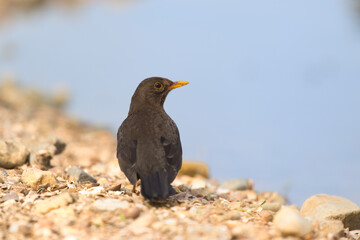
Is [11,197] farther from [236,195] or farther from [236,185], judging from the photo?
[236,185]

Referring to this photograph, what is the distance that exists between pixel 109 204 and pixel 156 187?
1.44 ft

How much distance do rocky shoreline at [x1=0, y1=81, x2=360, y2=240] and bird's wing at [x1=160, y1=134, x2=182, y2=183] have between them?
0.29 m

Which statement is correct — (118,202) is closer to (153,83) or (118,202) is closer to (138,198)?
(138,198)

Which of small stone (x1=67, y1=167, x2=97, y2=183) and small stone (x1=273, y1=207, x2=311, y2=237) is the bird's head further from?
small stone (x1=273, y1=207, x2=311, y2=237)

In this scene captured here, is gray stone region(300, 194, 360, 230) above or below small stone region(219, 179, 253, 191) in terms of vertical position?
below

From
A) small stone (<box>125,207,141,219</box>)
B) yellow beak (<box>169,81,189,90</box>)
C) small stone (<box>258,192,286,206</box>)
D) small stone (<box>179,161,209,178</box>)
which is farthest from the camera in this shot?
small stone (<box>179,161,209,178</box>)

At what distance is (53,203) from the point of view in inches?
175

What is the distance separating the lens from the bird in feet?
15.2

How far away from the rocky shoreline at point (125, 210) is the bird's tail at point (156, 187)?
0.43 feet

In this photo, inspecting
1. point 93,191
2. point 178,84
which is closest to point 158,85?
point 178,84

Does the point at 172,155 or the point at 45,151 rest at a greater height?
the point at 172,155

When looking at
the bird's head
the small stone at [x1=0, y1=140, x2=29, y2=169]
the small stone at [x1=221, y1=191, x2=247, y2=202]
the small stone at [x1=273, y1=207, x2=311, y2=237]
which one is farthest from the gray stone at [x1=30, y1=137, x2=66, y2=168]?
the small stone at [x1=273, y1=207, x2=311, y2=237]

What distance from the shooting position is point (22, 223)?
4.18 m

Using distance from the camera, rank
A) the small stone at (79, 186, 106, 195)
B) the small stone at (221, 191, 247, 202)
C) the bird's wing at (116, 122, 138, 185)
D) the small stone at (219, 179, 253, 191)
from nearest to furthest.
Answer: the bird's wing at (116, 122, 138, 185) → the small stone at (79, 186, 106, 195) → the small stone at (221, 191, 247, 202) → the small stone at (219, 179, 253, 191)
